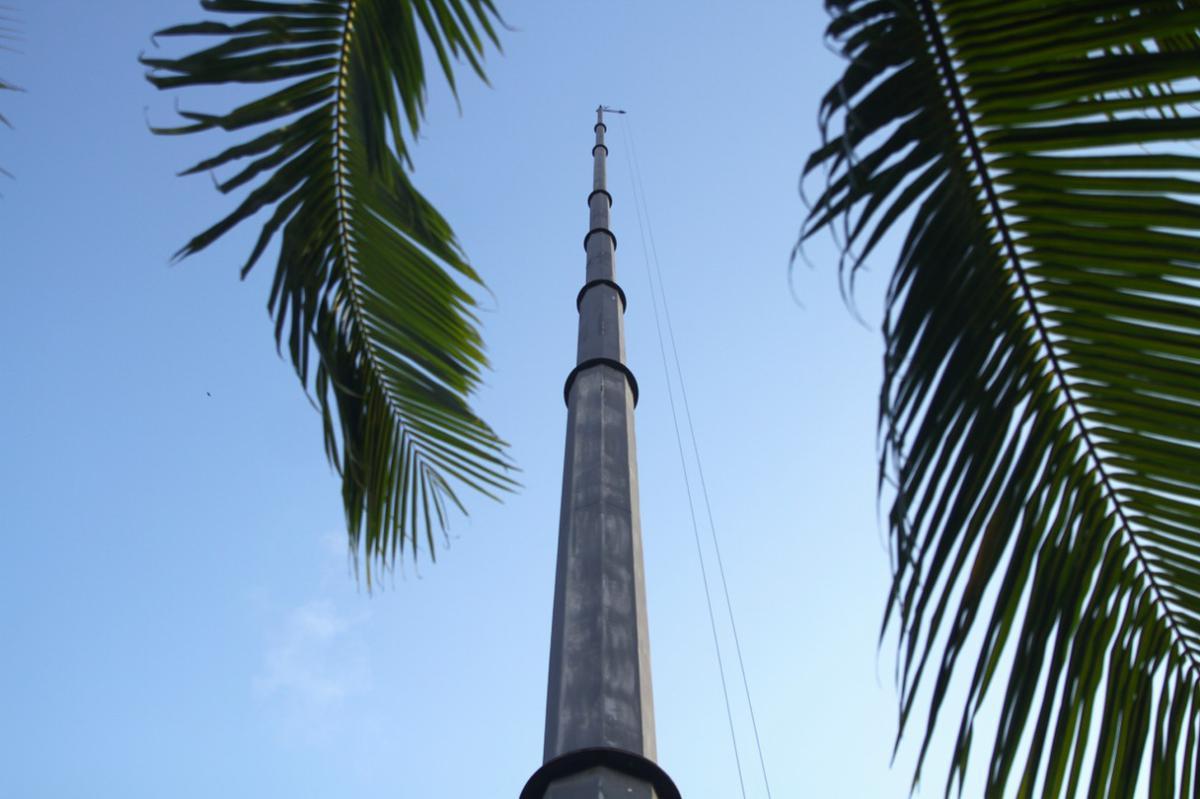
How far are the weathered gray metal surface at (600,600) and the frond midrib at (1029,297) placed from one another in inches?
60.3

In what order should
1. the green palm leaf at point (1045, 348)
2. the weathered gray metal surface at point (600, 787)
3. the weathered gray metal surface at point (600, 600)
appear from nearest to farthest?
the green palm leaf at point (1045, 348)
the weathered gray metal surface at point (600, 787)
the weathered gray metal surface at point (600, 600)

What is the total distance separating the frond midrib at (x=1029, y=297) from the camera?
1.82 metres

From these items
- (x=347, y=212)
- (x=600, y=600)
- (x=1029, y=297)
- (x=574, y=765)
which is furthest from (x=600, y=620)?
(x=1029, y=297)

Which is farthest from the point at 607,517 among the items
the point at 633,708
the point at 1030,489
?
the point at 1030,489

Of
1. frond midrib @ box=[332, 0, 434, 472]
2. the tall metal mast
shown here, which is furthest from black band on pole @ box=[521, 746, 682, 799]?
frond midrib @ box=[332, 0, 434, 472]

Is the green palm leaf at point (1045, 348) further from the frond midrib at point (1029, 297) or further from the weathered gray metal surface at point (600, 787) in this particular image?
the weathered gray metal surface at point (600, 787)

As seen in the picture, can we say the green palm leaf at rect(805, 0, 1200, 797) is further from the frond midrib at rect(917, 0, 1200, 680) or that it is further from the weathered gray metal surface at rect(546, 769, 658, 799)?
the weathered gray metal surface at rect(546, 769, 658, 799)

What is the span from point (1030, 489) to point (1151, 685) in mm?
426

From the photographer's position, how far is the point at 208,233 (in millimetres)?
2473

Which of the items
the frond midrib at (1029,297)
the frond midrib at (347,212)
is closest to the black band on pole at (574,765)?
the frond midrib at (347,212)

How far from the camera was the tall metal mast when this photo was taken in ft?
9.87

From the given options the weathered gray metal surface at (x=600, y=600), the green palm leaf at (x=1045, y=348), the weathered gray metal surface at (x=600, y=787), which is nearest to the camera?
the green palm leaf at (x=1045, y=348)

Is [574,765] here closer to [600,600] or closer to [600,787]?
[600,787]

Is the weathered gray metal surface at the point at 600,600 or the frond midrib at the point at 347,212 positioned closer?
the frond midrib at the point at 347,212
